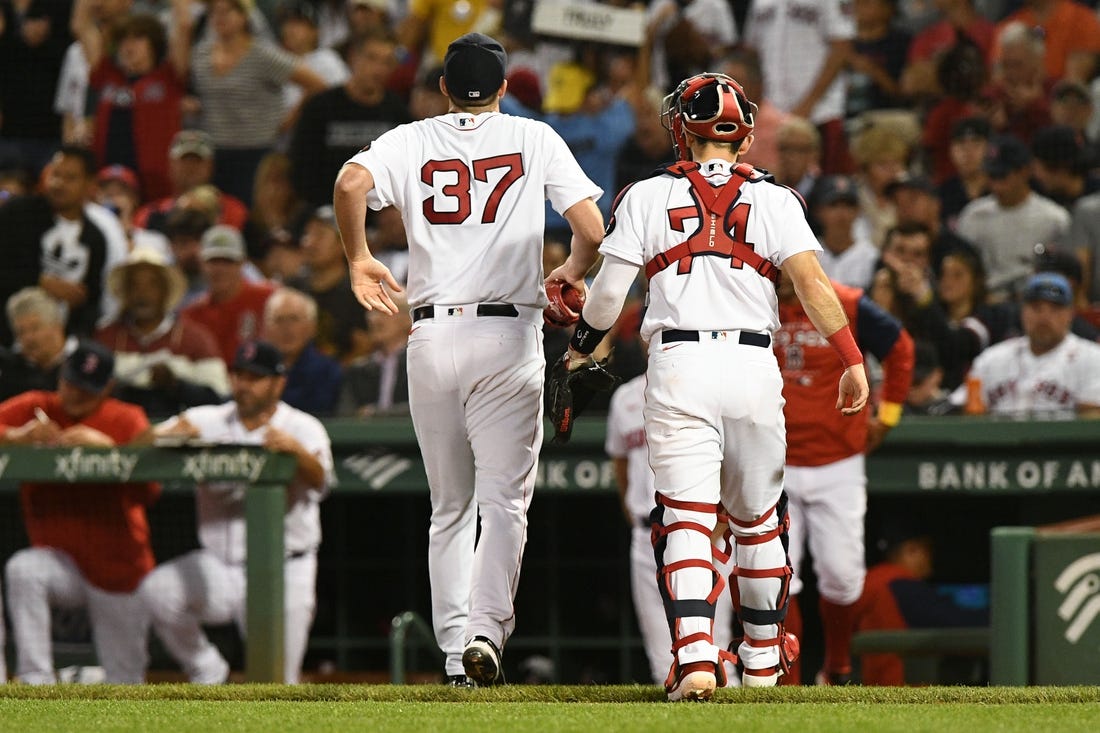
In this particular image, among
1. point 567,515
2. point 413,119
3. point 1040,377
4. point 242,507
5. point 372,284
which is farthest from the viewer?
point 413,119

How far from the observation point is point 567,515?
8898mm

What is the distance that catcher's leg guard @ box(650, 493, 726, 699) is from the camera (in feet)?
16.5

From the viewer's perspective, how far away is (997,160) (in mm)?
9758

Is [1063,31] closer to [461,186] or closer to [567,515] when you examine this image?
[567,515]

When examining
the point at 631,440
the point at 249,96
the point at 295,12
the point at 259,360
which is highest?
the point at 295,12

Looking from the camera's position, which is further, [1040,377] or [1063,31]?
[1063,31]

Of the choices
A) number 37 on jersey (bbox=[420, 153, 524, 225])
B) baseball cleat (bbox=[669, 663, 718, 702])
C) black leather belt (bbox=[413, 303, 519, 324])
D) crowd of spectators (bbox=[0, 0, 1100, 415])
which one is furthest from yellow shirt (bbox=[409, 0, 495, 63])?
baseball cleat (bbox=[669, 663, 718, 702])

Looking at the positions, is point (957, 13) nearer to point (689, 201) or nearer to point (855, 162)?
point (855, 162)

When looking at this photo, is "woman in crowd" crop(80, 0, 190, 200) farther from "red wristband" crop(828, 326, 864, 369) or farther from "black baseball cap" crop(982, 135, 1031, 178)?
"red wristband" crop(828, 326, 864, 369)

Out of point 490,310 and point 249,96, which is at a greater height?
point 249,96

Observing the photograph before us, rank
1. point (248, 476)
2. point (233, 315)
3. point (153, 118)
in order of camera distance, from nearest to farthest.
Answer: point (248, 476)
point (233, 315)
point (153, 118)

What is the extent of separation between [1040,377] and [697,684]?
3983mm

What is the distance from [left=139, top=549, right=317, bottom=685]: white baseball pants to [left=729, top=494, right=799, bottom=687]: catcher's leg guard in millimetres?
2883

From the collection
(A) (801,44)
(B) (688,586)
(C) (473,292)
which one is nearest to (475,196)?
(C) (473,292)
